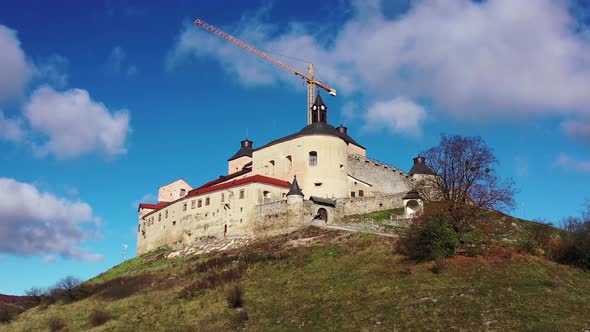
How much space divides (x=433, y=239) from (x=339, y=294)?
8.91 meters

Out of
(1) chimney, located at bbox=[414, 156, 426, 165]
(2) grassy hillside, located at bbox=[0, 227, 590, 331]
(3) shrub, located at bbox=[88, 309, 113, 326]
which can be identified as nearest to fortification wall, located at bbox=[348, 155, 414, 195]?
(1) chimney, located at bbox=[414, 156, 426, 165]

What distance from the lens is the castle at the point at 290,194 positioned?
60688 mm

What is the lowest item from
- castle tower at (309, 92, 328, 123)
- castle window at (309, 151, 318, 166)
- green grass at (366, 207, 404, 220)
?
green grass at (366, 207, 404, 220)

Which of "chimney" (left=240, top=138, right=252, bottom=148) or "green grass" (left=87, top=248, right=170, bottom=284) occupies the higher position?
"chimney" (left=240, top=138, right=252, bottom=148)

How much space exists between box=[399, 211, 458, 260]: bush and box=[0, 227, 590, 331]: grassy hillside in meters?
1.03

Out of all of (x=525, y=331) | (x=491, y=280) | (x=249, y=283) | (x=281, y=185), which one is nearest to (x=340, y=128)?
(x=281, y=185)

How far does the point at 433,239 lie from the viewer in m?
40.2

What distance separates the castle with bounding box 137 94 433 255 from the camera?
60.7 meters

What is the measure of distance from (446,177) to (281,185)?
73.0ft

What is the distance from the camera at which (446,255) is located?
1564 inches

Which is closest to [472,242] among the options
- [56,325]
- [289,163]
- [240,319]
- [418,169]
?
[240,319]

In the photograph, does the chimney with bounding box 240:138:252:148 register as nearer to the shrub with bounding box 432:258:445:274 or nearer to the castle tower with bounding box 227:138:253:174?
the castle tower with bounding box 227:138:253:174

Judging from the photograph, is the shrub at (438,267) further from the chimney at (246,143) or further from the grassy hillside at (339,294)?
the chimney at (246,143)

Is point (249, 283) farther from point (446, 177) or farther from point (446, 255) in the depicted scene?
point (446, 177)
